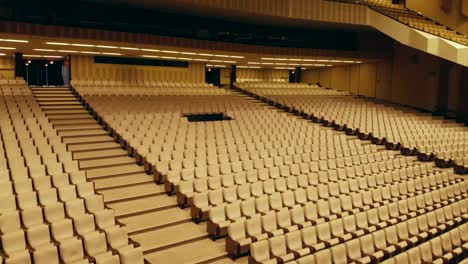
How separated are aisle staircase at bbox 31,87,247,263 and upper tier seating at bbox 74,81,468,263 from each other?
0.13 meters

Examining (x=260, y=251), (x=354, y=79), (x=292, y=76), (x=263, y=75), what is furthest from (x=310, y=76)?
(x=260, y=251)

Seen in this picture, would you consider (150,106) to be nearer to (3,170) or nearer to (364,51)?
(3,170)

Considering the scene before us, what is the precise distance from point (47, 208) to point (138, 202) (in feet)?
3.17

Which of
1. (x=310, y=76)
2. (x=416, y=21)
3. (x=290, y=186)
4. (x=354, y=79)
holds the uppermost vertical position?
(x=416, y=21)

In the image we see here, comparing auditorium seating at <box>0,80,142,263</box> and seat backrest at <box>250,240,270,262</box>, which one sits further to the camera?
seat backrest at <box>250,240,270,262</box>

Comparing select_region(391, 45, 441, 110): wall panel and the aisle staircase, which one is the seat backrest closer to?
the aisle staircase

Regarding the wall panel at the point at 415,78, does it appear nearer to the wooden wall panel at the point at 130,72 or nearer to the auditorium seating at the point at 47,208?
the wooden wall panel at the point at 130,72

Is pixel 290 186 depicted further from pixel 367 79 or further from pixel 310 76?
pixel 310 76

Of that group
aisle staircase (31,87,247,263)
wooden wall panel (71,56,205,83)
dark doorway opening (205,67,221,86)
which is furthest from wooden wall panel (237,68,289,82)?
aisle staircase (31,87,247,263)

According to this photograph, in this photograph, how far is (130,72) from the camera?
978cm

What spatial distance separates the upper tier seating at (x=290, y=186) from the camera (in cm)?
324

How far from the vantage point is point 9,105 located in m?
5.51

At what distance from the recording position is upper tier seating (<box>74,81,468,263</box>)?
324 centimetres

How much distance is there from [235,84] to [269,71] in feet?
11.1
